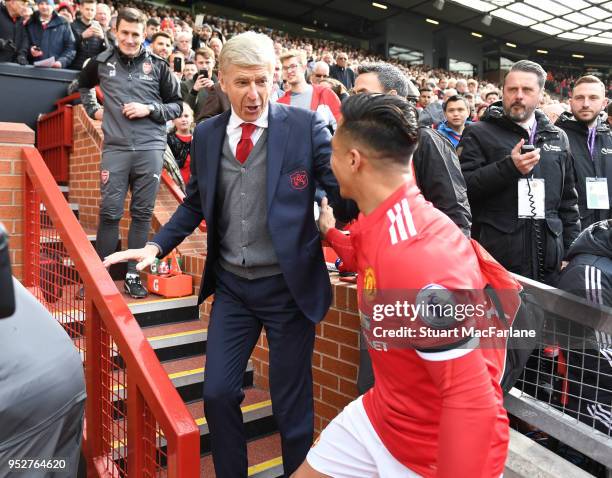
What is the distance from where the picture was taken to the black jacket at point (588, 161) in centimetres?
393

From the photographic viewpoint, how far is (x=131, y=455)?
2.17 meters

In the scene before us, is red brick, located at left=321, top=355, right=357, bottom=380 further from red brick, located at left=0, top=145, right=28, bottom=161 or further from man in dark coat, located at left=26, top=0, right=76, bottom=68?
man in dark coat, located at left=26, top=0, right=76, bottom=68

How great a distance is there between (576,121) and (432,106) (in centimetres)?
402

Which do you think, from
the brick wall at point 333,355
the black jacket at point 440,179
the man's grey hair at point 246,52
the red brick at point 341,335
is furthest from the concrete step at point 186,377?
the man's grey hair at point 246,52

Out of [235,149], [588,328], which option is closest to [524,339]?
[588,328]

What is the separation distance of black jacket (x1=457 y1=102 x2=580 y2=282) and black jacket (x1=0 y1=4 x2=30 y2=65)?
6035mm

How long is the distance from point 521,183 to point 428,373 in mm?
2147

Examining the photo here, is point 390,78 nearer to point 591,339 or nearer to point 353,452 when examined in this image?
point 591,339

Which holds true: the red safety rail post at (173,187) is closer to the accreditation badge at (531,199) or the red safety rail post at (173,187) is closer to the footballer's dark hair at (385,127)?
the accreditation badge at (531,199)

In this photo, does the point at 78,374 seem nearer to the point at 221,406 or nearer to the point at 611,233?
the point at 221,406

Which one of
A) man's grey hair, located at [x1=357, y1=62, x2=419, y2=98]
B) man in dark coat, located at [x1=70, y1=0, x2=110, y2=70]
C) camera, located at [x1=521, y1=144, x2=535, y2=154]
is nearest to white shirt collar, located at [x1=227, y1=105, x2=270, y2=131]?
man's grey hair, located at [x1=357, y1=62, x2=419, y2=98]

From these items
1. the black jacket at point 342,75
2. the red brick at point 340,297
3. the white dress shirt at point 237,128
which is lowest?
the red brick at point 340,297

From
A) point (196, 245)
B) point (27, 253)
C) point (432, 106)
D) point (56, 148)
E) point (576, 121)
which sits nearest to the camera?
point (27, 253)

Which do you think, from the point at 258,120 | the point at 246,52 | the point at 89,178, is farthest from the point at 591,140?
the point at 89,178
